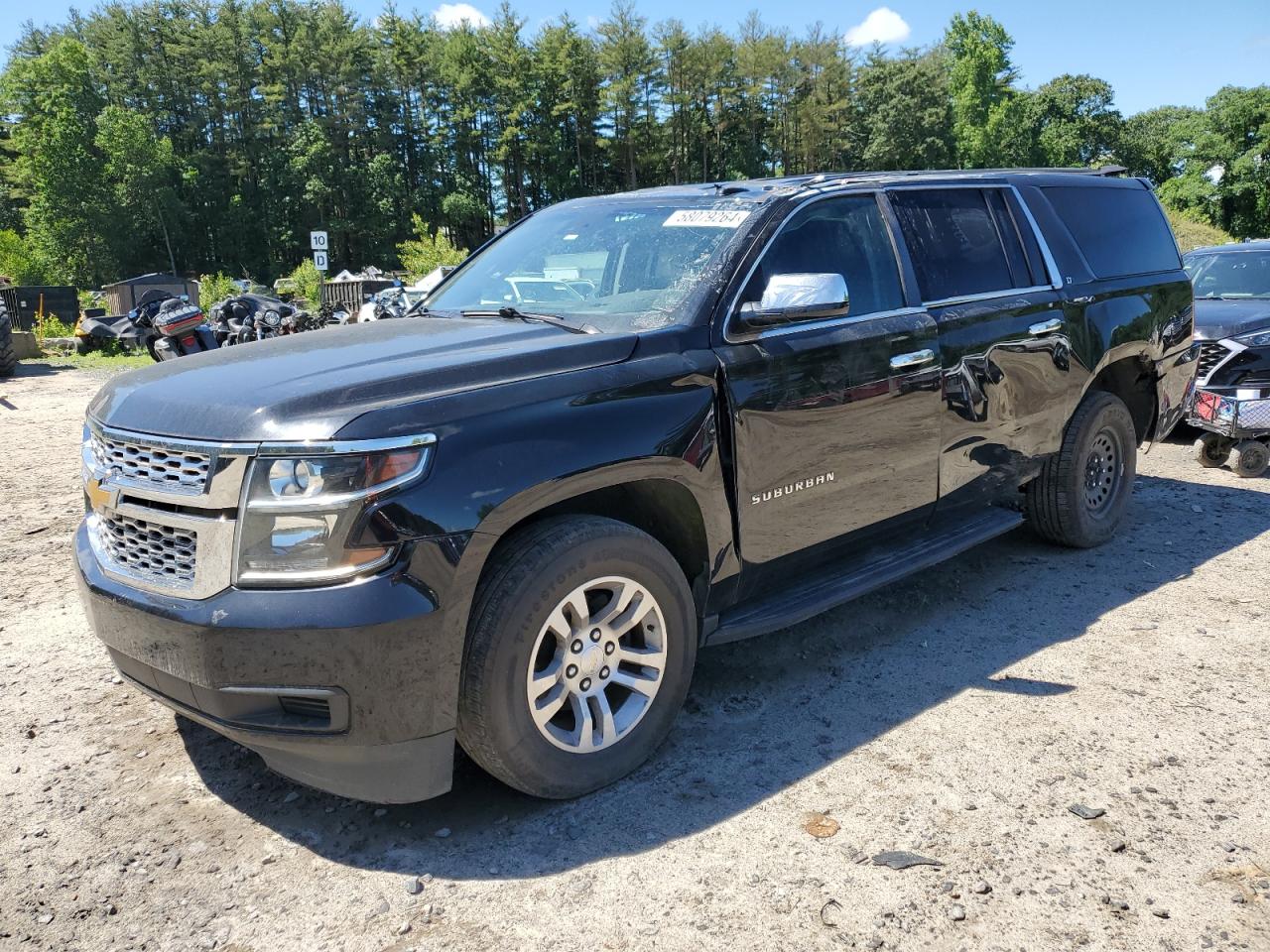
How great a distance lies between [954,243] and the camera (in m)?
4.49

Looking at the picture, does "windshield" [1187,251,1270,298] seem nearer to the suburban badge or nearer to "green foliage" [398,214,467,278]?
the suburban badge

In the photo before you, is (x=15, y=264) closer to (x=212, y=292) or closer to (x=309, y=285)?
(x=212, y=292)

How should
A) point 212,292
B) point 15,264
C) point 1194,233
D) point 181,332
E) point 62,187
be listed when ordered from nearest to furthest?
point 181,332
point 212,292
point 15,264
point 1194,233
point 62,187

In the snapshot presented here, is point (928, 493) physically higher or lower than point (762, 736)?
higher

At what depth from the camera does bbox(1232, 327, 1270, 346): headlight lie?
7.57 meters

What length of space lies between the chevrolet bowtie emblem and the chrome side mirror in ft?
7.10

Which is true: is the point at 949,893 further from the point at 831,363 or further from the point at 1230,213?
the point at 1230,213

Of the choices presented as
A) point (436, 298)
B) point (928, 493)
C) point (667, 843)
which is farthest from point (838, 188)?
point (667, 843)

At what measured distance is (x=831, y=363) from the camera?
371cm

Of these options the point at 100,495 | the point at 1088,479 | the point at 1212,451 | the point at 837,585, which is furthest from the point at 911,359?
the point at 1212,451

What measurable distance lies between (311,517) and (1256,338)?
7801 millimetres

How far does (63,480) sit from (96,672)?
4402 mm

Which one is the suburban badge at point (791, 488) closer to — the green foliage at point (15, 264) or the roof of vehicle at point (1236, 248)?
the roof of vehicle at point (1236, 248)

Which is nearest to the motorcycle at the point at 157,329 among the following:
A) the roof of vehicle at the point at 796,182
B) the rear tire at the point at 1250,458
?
the roof of vehicle at the point at 796,182
